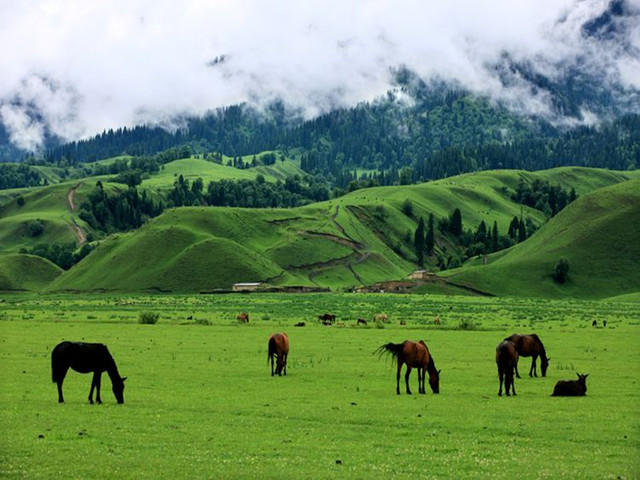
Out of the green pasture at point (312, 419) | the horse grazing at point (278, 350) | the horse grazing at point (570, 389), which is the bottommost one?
the green pasture at point (312, 419)

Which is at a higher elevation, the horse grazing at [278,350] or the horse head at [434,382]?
the horse grazing at [278,350]

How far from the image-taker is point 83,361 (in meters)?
33.4

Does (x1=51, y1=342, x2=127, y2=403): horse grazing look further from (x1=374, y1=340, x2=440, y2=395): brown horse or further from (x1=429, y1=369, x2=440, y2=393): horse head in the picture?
(x1=429, y1=369, x2=440, y2=393): horse head

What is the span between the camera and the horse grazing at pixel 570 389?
37656 mm

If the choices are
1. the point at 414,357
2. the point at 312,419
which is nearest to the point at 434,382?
the point at 414,357

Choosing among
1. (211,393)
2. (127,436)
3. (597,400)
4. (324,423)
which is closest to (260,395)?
(211,393)

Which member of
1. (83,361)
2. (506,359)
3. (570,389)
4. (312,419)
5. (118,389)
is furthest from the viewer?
(570,389)

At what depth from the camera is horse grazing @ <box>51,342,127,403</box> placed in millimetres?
33156

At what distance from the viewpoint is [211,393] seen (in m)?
37.4

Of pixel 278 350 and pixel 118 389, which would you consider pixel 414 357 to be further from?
pixel 118 389

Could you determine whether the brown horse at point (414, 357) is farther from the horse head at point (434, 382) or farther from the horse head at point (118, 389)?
the horse head at point (118, 389)

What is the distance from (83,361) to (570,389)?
22.9 m

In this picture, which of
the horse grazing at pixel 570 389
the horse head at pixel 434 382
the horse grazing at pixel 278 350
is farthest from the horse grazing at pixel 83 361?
the horse grazing at pixel 570 389

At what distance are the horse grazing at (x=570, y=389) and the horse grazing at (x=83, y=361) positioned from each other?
20.7m
